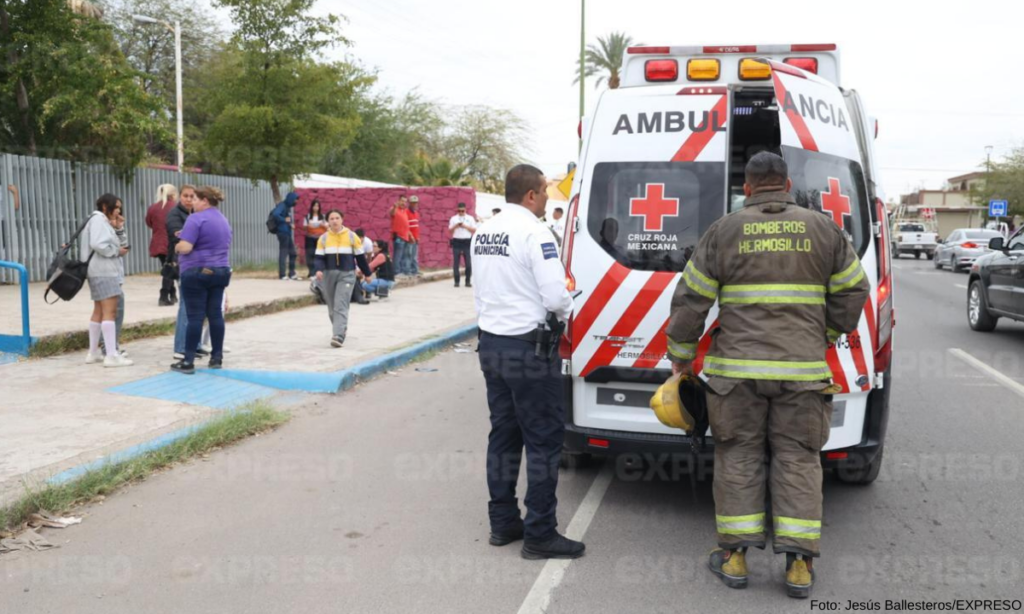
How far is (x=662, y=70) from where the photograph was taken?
5746mm

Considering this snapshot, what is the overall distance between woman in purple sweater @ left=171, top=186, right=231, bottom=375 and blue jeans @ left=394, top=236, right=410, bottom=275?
29.9ft

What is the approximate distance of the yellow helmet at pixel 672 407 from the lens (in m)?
3.96

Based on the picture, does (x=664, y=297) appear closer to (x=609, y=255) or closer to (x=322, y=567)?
(x=609, y=255)

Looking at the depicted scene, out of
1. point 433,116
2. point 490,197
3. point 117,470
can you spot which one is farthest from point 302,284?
point 433,116

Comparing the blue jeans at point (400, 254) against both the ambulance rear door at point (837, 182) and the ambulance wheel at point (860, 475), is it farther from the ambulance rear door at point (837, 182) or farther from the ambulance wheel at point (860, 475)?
the ambulance rear door at point (837, 182)

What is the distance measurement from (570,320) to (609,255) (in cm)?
41

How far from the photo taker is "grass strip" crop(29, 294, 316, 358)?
8.54 m

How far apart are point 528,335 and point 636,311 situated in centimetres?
77

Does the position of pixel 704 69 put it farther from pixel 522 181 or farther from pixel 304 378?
pixel 304 378

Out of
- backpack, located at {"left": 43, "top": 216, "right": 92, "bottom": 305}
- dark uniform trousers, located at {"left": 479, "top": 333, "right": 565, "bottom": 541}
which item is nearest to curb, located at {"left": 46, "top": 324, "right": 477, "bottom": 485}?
backpack, located at {"left": 43, "top": 216, "right": 92, "bottom": 305}

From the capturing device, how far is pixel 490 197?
110 feet

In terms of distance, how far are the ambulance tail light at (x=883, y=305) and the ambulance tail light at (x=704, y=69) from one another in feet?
4.30

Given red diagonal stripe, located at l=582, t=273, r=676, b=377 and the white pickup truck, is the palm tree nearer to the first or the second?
the white pickup truck

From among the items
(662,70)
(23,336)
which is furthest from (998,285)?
(23,336)
